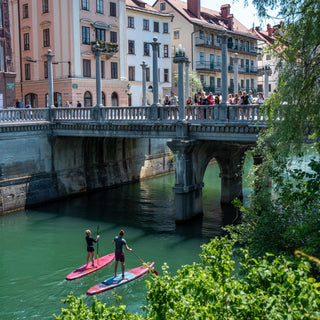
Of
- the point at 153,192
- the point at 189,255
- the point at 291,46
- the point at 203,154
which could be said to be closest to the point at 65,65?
the point at 153,192

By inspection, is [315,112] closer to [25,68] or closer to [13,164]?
[13,164]

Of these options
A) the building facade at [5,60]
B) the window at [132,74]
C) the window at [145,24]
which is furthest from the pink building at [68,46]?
the building facade at [5,60]

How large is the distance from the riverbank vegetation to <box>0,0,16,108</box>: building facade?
2801 cm

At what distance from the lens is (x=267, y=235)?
39.8ft

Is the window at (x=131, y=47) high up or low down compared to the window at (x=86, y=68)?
up

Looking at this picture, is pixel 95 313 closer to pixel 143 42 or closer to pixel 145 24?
pixel 143 42

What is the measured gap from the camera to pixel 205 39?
2500 inches

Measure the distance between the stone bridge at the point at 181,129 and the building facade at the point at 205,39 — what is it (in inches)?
1233

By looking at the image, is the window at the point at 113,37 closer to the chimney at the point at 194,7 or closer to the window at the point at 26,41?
the window at the point at 26,41

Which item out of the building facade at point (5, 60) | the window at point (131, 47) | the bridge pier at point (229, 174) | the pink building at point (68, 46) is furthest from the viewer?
the window at point (131, 47)

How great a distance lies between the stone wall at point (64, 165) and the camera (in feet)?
99.4

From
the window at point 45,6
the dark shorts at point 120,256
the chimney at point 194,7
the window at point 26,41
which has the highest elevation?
the chimney at point 194,7

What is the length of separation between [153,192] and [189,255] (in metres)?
15.0

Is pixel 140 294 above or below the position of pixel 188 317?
below
